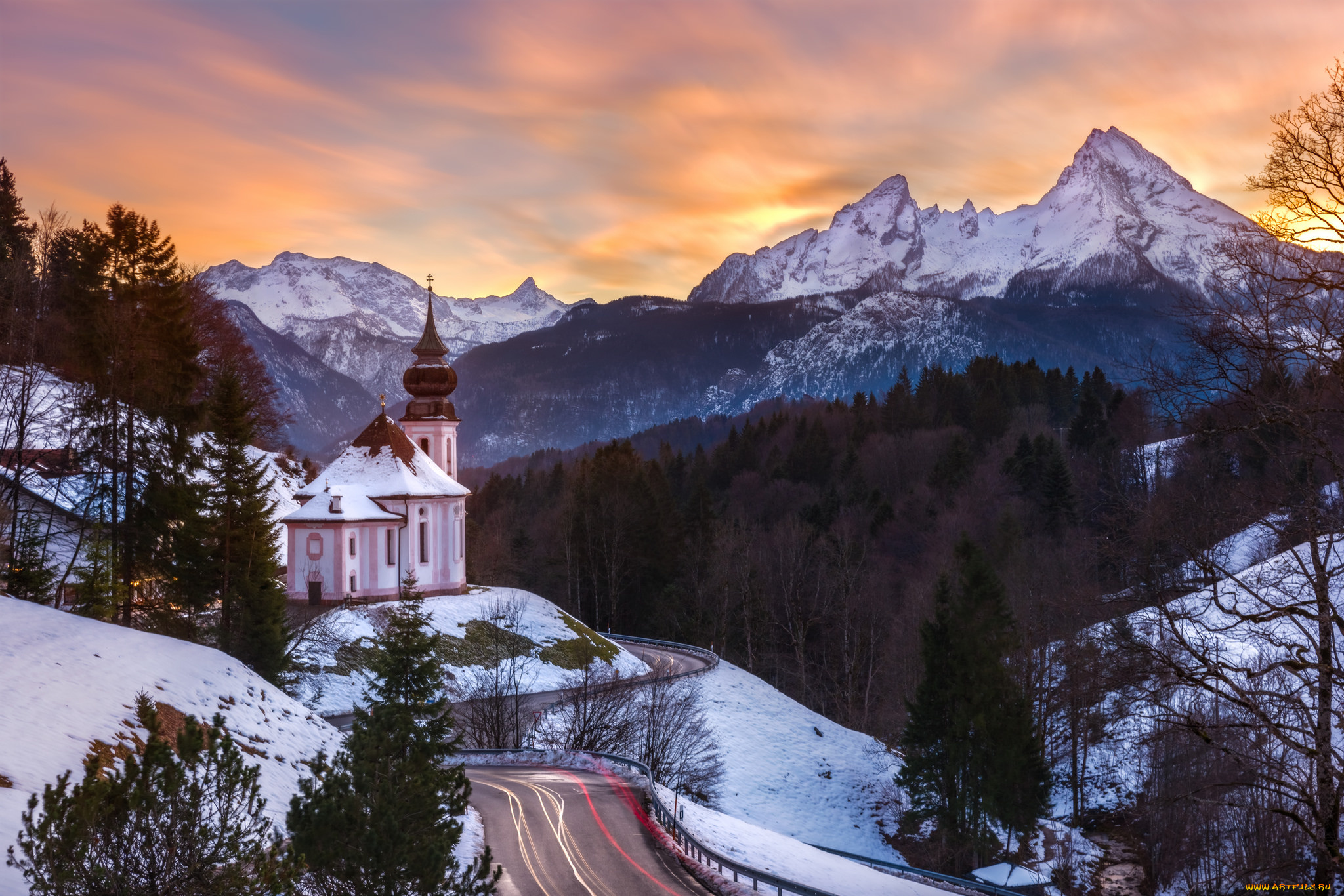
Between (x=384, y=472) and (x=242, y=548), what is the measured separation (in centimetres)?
2460

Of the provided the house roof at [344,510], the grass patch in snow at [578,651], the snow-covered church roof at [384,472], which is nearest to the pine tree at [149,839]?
the grass patch in snow at [578,651]

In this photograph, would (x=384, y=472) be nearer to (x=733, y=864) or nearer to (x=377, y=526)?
(x=377, y=526)

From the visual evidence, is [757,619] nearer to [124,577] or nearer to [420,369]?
[420,369]

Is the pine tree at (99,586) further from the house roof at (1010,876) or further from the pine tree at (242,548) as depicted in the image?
the house roof at (1010,876)

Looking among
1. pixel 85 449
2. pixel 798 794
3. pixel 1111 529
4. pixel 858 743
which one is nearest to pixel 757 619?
pixel 858 743

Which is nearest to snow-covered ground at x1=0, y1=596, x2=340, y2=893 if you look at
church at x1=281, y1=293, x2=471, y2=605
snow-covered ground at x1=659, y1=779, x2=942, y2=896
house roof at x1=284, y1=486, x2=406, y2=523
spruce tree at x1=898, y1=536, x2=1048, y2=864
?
snow-covered ground at x1=659, y1=779, x2=942, y2=896

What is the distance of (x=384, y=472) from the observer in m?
55.8

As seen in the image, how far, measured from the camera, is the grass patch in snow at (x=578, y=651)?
49.9m

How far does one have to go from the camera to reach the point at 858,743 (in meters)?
47.7

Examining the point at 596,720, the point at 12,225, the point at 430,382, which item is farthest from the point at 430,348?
the point at 596,720

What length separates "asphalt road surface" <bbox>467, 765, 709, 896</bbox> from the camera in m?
20.1

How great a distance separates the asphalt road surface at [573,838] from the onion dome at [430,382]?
133 feet

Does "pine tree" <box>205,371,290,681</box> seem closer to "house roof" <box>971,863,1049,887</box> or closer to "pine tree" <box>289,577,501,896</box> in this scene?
"pine tree" <box>289,577,501,896</box>

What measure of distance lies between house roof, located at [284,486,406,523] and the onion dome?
1426cm
